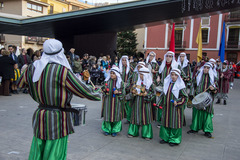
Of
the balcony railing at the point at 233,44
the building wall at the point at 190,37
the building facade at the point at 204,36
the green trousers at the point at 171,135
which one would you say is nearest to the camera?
the green trousers at the point at 171,135

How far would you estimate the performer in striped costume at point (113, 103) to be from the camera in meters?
5.44

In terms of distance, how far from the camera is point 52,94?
2.76m

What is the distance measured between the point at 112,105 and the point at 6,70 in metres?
6.47

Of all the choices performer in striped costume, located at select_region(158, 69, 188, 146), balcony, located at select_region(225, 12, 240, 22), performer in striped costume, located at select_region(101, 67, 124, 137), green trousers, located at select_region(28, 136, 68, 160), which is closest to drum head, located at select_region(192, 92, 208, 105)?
performer in striped costume, located at select_region(158, 69, 188, 146)

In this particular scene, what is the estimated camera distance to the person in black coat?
9641 mm

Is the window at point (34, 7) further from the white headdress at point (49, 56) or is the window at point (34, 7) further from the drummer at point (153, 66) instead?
Answer: the white headdress at point (49, 56)

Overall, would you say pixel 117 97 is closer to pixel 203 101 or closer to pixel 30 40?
pixel 203 101

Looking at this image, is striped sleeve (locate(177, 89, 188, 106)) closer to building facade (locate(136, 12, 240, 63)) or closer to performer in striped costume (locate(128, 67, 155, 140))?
performer in striped costume (locate(128, 67, 155, 140))

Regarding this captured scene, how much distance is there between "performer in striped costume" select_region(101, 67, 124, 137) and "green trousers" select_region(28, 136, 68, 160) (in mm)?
2501

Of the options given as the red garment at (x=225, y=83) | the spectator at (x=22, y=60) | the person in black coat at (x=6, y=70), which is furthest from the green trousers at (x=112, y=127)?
the spectator at (x=22, y=60)

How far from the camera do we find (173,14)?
41.9 feet

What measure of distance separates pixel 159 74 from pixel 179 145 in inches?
104

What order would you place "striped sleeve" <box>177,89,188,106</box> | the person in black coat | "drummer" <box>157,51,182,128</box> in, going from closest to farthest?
"striped sleeve" <box>177,89,188,106</box> < "drummer" <box>157,51,182,128</box> < the person in black coat

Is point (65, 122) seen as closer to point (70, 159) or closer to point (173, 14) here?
point (70, 159)
